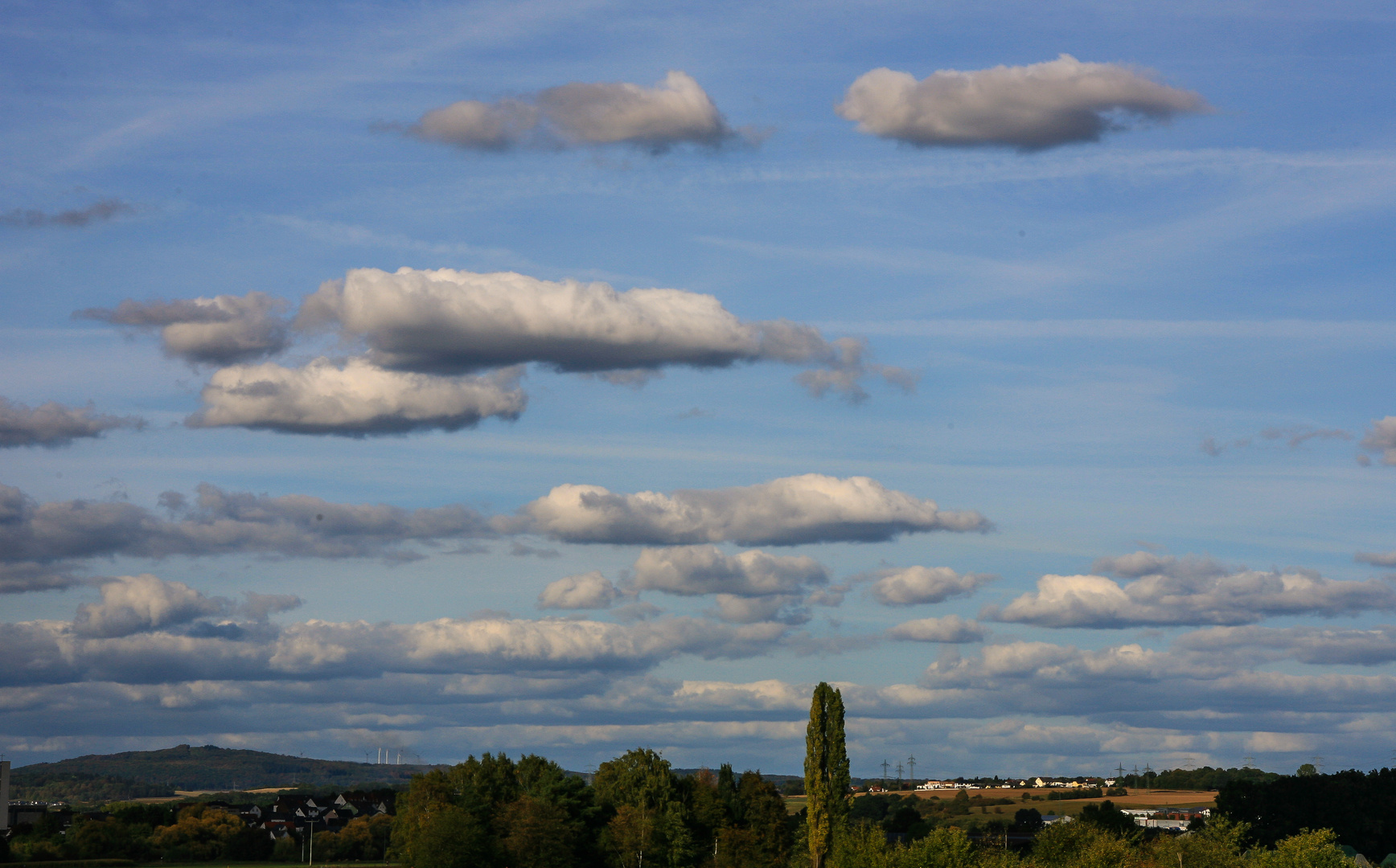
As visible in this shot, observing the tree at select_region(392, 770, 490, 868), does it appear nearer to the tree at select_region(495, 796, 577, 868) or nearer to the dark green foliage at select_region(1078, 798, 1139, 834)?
the tree at select_region(495, 796, 577, 868)

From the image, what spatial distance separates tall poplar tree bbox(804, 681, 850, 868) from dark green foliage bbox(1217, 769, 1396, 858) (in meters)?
78.4

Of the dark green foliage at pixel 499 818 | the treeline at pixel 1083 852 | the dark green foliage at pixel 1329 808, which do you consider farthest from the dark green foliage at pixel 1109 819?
the dark green foliage at pixel 499 818

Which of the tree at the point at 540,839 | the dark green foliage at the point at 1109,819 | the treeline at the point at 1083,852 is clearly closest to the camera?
the treeline at the point at 1083,852

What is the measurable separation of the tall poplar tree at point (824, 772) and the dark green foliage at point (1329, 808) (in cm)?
7836

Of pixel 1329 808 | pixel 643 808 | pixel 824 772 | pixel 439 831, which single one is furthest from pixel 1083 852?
pixel 1329 808

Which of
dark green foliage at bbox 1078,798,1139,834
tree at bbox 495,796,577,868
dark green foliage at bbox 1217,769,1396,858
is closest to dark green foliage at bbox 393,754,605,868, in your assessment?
tree at bbox 495,796,577,868

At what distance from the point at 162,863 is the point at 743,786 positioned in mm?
89817

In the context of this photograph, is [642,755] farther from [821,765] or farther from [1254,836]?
[1254,836]

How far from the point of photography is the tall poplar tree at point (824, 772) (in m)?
127

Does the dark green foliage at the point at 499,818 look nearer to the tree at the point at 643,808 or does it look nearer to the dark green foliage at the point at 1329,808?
the tree at the point at 643,808

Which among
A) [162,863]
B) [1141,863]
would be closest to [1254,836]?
[1141,863]

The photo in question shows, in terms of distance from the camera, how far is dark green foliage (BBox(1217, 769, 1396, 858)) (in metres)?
178

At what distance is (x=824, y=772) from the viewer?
129875 mm

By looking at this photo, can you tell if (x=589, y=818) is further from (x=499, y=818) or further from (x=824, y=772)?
(x=824, y=772)
